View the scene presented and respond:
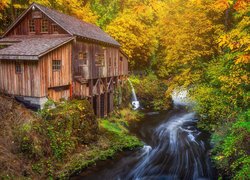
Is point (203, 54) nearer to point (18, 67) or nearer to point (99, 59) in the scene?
point (99, 59)

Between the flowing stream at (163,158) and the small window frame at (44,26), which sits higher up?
the small window frame at (44,26)

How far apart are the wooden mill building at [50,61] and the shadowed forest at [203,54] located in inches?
144

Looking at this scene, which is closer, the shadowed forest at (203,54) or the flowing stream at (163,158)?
the shadowed forest at (203,54)

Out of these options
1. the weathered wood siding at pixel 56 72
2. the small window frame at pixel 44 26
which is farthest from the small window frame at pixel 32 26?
the weathered wood siding at pixel 56 72

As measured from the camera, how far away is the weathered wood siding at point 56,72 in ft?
48.8

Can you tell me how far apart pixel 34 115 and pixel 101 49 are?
10.3m

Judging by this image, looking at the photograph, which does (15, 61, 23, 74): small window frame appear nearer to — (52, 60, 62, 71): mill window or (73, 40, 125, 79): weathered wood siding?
(52, 60, 62, 71): mill window

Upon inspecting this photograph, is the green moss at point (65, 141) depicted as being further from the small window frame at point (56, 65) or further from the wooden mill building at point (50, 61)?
the small window frame at point (56, 65)

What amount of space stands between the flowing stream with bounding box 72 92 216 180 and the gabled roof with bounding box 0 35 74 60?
731cm

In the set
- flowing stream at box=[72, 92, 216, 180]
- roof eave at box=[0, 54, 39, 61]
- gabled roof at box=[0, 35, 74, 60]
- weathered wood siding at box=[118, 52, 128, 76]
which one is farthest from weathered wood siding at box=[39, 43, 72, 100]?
weathered wood siding at box=[118, 52, 128, 76]

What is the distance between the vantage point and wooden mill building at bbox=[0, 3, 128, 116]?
14.7 meters

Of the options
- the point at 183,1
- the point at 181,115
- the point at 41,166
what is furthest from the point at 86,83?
the point at 183,1

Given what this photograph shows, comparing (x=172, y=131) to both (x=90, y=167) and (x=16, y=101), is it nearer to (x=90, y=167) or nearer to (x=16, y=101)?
(x=90, y=167)

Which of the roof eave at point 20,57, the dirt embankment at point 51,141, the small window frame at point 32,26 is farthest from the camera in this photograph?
the small window frame at point 32,26
